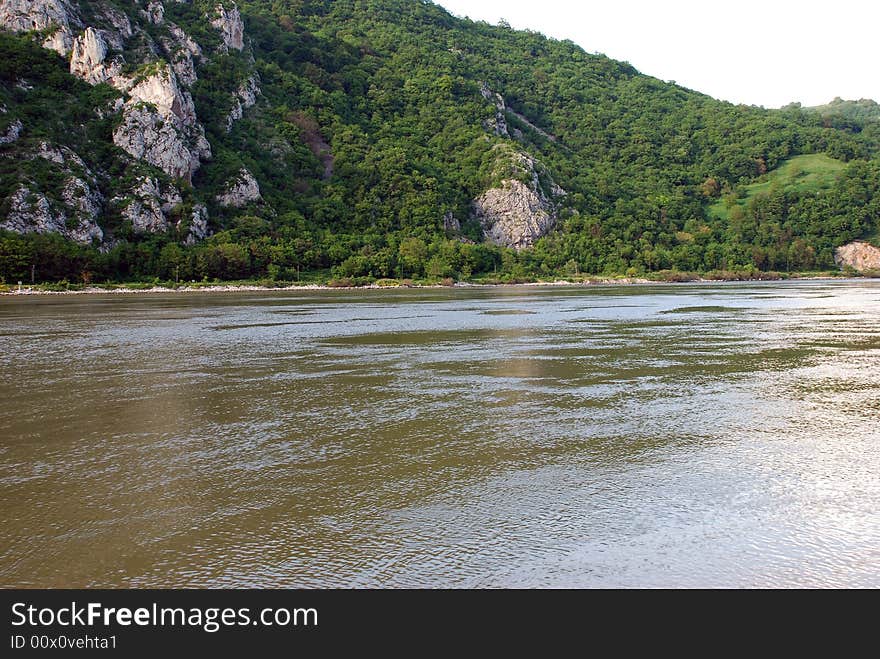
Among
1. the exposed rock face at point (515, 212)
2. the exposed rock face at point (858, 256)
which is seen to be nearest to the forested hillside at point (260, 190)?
the exposed rock face at point (515, 212)

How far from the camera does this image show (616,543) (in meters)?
7.29

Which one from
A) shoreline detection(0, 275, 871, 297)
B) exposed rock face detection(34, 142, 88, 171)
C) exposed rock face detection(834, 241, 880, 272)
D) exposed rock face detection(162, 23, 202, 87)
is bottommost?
shoreline detection(0, 275, 871, 297)

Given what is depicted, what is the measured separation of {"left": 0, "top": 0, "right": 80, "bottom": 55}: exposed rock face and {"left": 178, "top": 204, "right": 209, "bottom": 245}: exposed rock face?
159ft

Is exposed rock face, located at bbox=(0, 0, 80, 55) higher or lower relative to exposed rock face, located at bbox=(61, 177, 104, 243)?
higher

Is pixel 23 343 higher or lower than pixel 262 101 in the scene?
lower

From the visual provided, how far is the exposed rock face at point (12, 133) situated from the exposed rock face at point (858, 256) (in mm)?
178694

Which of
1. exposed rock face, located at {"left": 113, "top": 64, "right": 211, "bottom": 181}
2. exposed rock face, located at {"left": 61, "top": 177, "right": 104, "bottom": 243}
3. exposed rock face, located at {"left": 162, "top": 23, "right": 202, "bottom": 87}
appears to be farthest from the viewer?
exposed rock face, located at {"left": 162, "top": 23, "right": 202, "bottom": 87}

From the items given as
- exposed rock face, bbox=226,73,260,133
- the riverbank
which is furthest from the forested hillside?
the riverbank

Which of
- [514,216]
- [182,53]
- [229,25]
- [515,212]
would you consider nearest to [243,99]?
[182,53]

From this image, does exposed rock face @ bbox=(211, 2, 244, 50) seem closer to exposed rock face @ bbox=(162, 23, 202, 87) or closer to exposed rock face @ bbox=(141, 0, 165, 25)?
exposed rock face @ bbox=(162, 23, 202, 87)

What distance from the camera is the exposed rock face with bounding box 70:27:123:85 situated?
137500mm

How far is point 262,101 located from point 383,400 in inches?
7062
